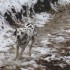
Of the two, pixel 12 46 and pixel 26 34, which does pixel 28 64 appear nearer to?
pixel 26 34

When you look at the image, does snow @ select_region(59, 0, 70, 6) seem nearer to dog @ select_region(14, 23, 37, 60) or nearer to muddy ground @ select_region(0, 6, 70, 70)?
muddy ground @ select_region(0, 6, 70, 70)

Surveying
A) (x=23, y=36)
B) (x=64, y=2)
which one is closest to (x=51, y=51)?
(x=23, y=36)

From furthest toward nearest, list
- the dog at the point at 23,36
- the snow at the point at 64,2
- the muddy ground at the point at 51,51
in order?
1. the snow at the point at 64,2
2. the dog at the point at 23,36
3. the muddy ground at the point at 51,51

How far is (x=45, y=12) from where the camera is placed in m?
16.6

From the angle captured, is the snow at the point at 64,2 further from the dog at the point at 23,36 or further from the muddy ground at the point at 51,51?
the dog at the point at 23,36

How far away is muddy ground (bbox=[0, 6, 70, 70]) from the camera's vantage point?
8680 mm

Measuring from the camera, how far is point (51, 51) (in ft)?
33.2

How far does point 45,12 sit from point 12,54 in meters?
7.38

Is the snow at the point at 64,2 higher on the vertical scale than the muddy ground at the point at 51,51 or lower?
higher

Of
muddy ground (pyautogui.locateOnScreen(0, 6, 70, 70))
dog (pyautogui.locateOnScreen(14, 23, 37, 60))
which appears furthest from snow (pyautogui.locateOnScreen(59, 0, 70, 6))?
dog (pyautogui.locateOnScreen(14, 23, 37, 60))

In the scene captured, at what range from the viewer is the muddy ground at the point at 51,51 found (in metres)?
8.68

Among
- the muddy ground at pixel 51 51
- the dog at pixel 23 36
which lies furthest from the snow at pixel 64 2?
the dog at pixel 23 36

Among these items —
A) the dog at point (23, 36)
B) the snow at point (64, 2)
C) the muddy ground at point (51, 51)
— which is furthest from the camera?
the snow at point (64, 2)

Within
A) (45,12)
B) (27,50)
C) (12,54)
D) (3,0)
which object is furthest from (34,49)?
(45,12)
